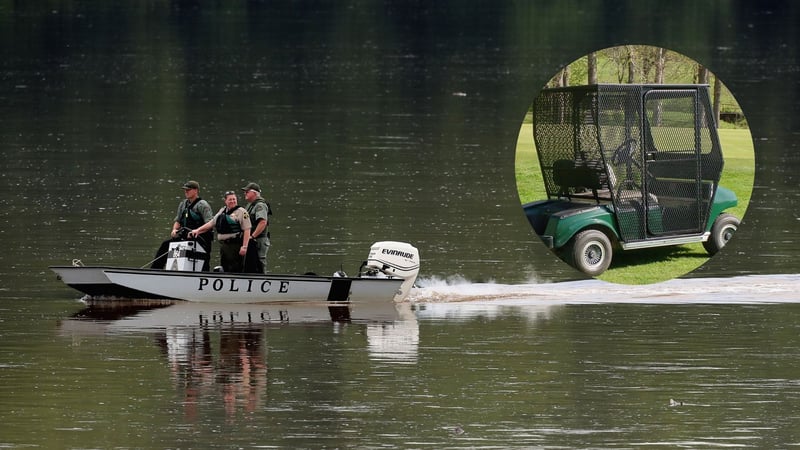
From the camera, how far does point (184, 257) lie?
88.3 feet

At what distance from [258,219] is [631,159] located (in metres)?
6.11

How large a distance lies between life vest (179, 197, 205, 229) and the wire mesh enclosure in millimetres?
6012

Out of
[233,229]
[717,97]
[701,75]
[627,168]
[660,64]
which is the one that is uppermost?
[660,64]

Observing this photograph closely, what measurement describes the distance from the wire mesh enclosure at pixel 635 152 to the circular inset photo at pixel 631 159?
0.01 meters

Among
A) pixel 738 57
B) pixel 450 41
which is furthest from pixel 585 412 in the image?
pixel 450 41

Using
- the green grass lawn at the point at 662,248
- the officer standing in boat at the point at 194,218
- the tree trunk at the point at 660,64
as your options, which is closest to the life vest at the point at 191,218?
the officer standing in boat at the point at 194,218

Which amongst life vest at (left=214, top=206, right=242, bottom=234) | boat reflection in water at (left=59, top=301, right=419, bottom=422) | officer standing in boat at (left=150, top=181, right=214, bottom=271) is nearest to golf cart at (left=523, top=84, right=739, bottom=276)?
boat reflection in water at (left=59, top=301, right=419, bottom=422)

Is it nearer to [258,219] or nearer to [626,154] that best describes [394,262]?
[258,219]

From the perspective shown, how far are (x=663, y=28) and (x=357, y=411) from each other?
70.7 metres

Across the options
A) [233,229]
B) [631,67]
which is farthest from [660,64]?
[233,229]

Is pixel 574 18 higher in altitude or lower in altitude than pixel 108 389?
higher

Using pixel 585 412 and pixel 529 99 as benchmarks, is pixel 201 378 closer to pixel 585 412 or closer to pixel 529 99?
pixel 585 412

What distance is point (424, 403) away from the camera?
66.3ft

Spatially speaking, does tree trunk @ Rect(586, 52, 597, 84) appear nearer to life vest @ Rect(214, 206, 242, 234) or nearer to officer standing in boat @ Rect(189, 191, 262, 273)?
officer standing in boat @ Rect(189, 191, 262, 273)
